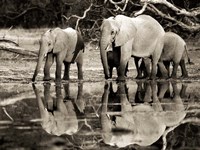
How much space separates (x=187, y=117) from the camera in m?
8.61

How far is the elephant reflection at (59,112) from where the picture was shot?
759 cm

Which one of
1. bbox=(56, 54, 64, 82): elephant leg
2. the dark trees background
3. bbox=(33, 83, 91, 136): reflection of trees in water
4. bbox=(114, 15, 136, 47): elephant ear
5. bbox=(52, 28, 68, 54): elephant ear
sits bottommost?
the dark trees background

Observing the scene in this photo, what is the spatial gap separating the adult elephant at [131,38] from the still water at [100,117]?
1363 millimetres

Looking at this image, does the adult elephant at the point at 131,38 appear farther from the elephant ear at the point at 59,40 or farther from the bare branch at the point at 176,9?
the bare branch at the point at 176,9

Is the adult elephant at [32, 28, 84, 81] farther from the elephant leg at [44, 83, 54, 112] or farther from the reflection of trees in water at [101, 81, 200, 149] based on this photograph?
the reflection of trees in water at [101, 81, 200, 149]

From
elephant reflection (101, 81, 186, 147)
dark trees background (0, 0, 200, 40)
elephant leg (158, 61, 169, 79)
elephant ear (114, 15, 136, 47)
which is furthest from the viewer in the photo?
dark trees background (0, 0, 200, 40)

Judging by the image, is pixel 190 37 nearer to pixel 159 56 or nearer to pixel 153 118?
pixel 159 56

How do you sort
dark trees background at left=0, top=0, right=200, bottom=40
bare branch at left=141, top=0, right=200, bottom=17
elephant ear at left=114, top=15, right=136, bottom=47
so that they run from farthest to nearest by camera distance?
dark trees background at left=0, top=0, right=200, bottom=40
bare branch at left=141, top=0, right=200, bottom=17
elephant ear at left=114, top=15, right=136, bottom=47

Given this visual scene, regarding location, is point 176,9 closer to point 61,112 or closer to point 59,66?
point 59,66

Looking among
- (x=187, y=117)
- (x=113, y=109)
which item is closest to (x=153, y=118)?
(x=187, y=117)

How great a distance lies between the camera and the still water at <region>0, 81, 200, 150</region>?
6.65 m

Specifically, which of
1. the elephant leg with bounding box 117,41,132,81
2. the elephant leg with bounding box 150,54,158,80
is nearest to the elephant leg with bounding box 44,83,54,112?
the elephant leg with bounding box 117,41,132,81

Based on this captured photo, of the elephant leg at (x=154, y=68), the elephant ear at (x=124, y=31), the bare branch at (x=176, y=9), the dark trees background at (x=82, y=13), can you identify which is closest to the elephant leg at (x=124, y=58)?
the elephant ear at (x=124, y=31)

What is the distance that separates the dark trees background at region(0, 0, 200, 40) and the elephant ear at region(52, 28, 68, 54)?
20.0 ft
